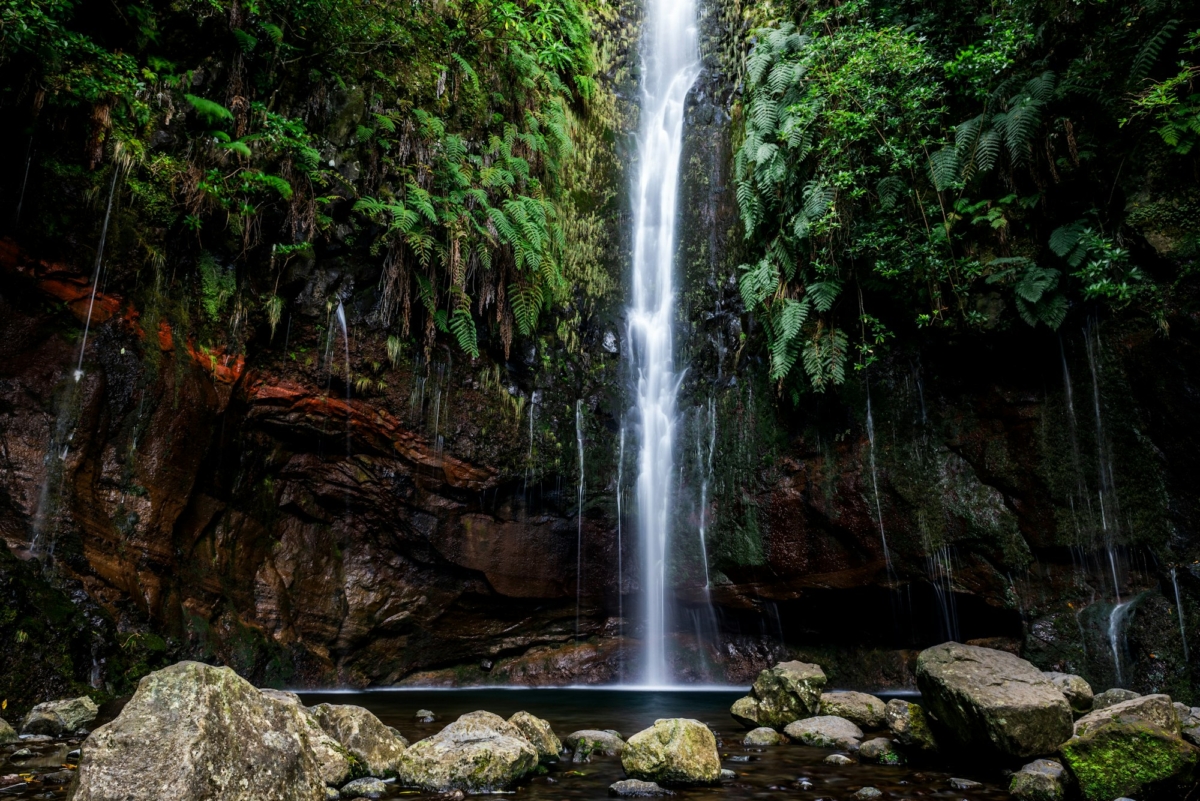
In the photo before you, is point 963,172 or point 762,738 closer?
point 762,738

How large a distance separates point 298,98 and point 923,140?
904 centimetres

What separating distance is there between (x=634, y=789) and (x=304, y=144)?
877cm

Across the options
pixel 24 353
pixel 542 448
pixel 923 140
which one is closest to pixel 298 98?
pixel 24 353

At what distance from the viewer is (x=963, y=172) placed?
29.9 feet

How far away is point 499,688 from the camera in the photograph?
447 inches

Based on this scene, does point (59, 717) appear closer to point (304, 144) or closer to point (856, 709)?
point (304, 144)

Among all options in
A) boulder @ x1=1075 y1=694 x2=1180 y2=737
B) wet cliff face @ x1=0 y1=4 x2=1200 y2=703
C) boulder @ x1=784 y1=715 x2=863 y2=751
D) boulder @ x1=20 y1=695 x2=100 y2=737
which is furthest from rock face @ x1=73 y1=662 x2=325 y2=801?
boulder @ x1=1075 y1=694 x2=1180 y2=737

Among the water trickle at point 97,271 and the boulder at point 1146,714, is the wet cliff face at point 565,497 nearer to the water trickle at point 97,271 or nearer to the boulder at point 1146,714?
the water trickle at point 97,271

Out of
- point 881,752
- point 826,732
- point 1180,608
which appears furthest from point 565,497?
point 1180,608

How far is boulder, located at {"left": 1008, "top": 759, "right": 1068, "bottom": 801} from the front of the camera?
4.31 metres

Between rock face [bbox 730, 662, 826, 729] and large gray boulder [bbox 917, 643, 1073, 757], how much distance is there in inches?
60.3

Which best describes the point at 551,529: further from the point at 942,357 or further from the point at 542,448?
the point at 942,357

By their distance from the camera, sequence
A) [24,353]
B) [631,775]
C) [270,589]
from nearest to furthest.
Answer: [631,775], [24,353], [270,589]

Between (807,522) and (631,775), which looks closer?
(631,775)
